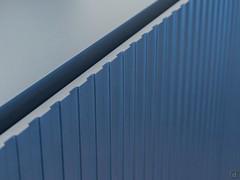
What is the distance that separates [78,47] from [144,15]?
444 mm

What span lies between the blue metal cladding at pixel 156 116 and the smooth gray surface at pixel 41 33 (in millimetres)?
384

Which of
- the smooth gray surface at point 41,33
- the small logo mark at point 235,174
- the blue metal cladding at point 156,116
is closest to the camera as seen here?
the blue metal cladding at point 156,116

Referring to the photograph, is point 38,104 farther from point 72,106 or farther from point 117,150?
point 117,150

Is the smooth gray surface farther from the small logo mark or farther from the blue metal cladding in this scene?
the small logo mark

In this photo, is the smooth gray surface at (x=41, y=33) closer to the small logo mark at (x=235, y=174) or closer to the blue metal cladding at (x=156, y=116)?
the blue metal cladding at (x=156, y=116)

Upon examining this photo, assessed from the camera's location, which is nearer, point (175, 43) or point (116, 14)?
point (175, 43)

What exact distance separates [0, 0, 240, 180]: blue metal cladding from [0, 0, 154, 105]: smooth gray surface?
1.26 feet

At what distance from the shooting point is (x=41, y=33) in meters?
1.27

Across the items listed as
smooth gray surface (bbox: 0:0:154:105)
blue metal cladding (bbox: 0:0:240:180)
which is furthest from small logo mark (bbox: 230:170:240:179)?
smooth gray surface (bbox: 0:0:154:105)

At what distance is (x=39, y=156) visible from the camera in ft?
1.96

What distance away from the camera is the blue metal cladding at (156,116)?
0.63 m

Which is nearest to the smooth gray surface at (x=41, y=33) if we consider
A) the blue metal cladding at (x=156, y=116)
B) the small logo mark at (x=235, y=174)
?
the blue metal cladding at (x=156, y=116)

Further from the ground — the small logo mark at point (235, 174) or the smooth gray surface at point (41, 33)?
the smooth gray surface at point (41, 33)

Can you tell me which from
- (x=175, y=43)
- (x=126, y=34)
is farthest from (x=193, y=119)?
(x=126, y=34)
